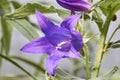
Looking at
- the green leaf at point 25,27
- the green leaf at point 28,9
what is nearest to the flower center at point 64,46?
the green leaf at point 28,9

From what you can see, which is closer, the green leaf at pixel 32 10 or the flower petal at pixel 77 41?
the flower petal at pixel 77 41

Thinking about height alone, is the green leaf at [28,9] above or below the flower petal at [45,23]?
above

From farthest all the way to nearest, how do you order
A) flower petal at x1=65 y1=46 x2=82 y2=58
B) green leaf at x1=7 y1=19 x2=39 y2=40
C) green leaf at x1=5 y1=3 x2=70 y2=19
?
green leaf at x1=7 y1=19 x2=39 y2=40
green leaf at x1=5 y1=3 x2=70 y2=19
flower petal at x1=65 y1=46 x2=82 y2=58

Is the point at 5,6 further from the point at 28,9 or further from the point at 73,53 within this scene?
the point at 73,53

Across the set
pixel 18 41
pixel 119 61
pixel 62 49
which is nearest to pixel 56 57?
pixel 62 49

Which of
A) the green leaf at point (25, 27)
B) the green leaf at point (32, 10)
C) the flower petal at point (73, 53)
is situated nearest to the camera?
the flower petal at point (73, 53)

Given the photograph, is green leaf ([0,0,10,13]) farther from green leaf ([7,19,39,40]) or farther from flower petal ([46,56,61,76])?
flower petal ([46,56,61,76])

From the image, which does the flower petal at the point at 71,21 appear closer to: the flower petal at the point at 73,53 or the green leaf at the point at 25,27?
the flower petal at the point at 73,53

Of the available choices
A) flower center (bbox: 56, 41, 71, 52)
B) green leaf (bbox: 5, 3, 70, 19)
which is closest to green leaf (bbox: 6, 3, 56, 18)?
green leaf (bbox: 5, 3, 70, 19)

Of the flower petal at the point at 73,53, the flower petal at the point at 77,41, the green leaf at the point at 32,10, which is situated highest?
the green leaf at the point at 32,10
